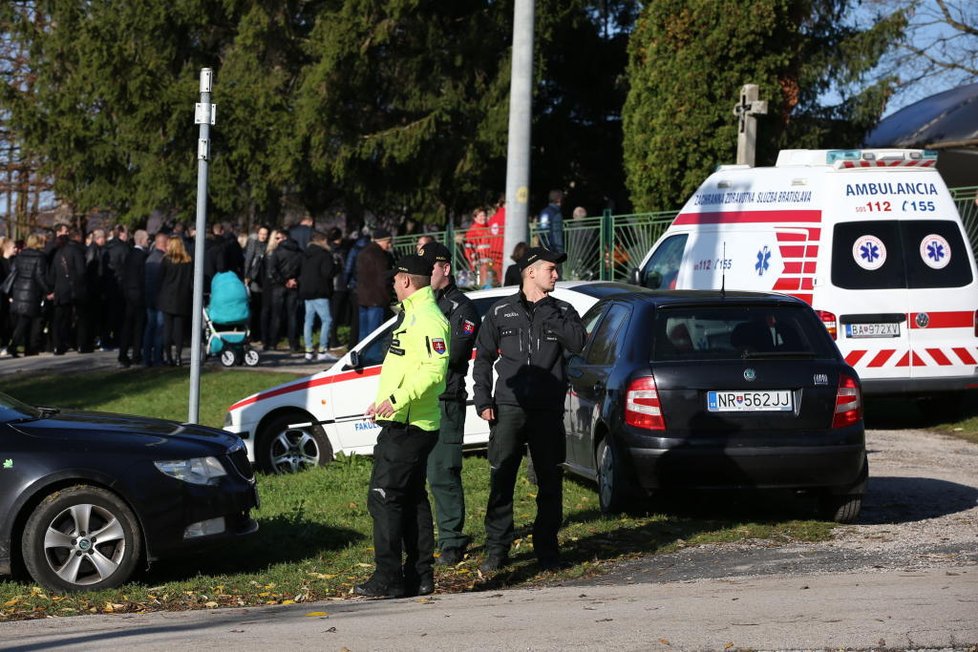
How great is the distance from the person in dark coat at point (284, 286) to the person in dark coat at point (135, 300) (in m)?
1.96

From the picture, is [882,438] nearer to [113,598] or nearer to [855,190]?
[855,190]

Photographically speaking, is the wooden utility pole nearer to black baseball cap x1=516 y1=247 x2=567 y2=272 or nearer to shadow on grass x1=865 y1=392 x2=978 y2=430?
shadow on grass x1=865 y1=392 x2=978 y2=430

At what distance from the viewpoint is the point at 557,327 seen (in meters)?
8.61

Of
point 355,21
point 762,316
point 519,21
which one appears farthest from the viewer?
point 355,21

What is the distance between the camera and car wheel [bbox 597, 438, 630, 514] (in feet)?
31.7

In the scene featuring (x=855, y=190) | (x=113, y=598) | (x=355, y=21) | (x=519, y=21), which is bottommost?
(x=113, y=598)

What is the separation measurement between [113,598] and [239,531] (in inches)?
37.2

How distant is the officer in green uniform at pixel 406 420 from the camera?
7.77 metres

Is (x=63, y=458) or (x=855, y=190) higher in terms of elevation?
(x=855, y=190)

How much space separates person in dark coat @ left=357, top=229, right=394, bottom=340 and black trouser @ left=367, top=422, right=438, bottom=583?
1075 centimetres

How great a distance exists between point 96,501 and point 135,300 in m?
13.2

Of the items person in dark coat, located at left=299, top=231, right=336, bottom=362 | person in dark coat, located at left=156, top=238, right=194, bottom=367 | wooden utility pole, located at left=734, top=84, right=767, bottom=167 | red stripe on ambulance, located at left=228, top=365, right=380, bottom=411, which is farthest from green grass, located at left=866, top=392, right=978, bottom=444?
person in dark coat, located at left=156, top=238, right=194, bottom=367

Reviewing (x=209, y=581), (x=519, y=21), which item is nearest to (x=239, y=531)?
(x=209, y=581)

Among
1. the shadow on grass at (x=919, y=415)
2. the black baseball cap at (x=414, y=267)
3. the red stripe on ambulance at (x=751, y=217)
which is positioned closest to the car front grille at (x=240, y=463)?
the black baseball cap at (x=414, y=267)
